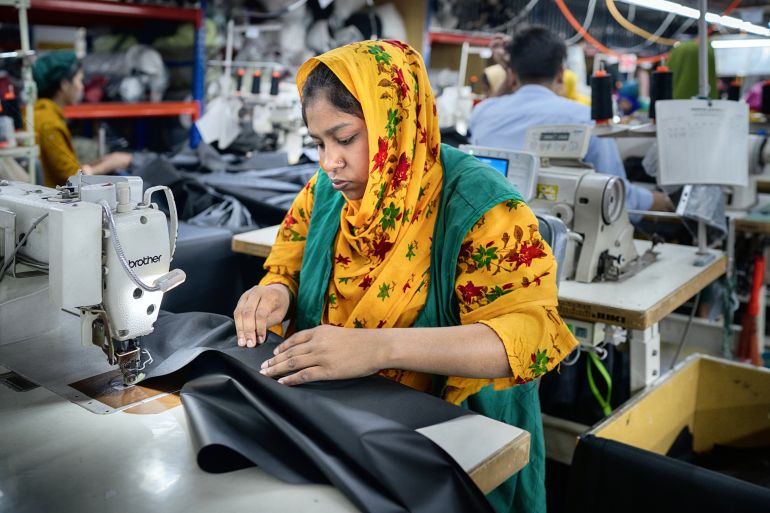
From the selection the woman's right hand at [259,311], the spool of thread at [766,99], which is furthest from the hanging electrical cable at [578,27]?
the woman's right hand at [259,311]

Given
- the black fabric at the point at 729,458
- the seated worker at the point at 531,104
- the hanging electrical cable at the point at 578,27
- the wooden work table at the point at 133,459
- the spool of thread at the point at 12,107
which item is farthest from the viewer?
the hanging electrical cable at the point at 578,27

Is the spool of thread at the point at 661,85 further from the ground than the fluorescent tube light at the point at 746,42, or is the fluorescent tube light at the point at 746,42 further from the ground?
the fluorescent tube light at the point at 746,42

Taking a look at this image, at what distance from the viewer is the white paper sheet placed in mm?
2297

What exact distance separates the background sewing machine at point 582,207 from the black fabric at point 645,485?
67 cm

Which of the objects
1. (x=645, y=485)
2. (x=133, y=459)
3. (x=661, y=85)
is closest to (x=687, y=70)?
(x=661, y=85)

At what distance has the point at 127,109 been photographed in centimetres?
377

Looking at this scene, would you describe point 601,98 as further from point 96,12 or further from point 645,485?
point 96,12

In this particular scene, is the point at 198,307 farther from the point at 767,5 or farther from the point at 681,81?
the point at 767,5

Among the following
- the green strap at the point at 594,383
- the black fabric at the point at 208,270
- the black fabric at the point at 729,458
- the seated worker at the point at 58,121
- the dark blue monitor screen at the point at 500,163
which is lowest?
the black fabric at the point at 729,458

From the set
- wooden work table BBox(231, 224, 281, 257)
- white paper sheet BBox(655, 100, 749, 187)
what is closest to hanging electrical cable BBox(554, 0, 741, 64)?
white paper sheet BBox(655, 100, 749, 187)

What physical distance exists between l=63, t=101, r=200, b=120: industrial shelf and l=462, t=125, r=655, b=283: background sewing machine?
216 cm

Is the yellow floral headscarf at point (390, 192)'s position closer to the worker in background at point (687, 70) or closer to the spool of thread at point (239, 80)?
the spool of thread at point (239, 80)

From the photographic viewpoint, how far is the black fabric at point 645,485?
1.42 metres

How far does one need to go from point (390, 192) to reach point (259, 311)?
343 mm
